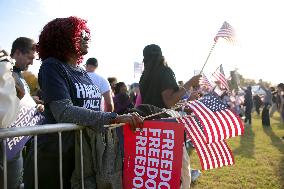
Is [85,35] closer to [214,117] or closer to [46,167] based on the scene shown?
[46,167]

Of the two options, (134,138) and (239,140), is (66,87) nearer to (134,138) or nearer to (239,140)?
(134,138)

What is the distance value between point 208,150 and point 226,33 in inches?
135

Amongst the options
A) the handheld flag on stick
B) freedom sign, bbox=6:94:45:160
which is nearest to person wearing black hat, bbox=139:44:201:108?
freedom sign, bbox=6:94:45:160

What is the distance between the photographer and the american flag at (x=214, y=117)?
314cm

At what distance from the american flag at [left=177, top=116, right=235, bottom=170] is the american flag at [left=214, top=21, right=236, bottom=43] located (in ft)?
10.6

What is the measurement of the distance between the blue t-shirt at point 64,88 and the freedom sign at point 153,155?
34cm

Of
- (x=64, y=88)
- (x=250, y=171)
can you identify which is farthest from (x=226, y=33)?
(x=64, y=88)

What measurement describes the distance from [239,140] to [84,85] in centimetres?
1098

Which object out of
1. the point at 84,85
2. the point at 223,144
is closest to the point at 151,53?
the point at 223,144

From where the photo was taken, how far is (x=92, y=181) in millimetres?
2578

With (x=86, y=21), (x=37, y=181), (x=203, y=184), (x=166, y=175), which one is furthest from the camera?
(x=203, y=184)

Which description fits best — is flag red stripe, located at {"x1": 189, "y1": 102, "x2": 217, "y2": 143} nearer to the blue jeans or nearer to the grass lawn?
the blue jeans

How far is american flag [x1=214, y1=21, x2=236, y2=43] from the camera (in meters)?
6.35

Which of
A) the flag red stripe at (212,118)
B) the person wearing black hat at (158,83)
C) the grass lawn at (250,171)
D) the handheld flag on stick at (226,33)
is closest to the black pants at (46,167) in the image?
the flag red stripe at (212,118)
